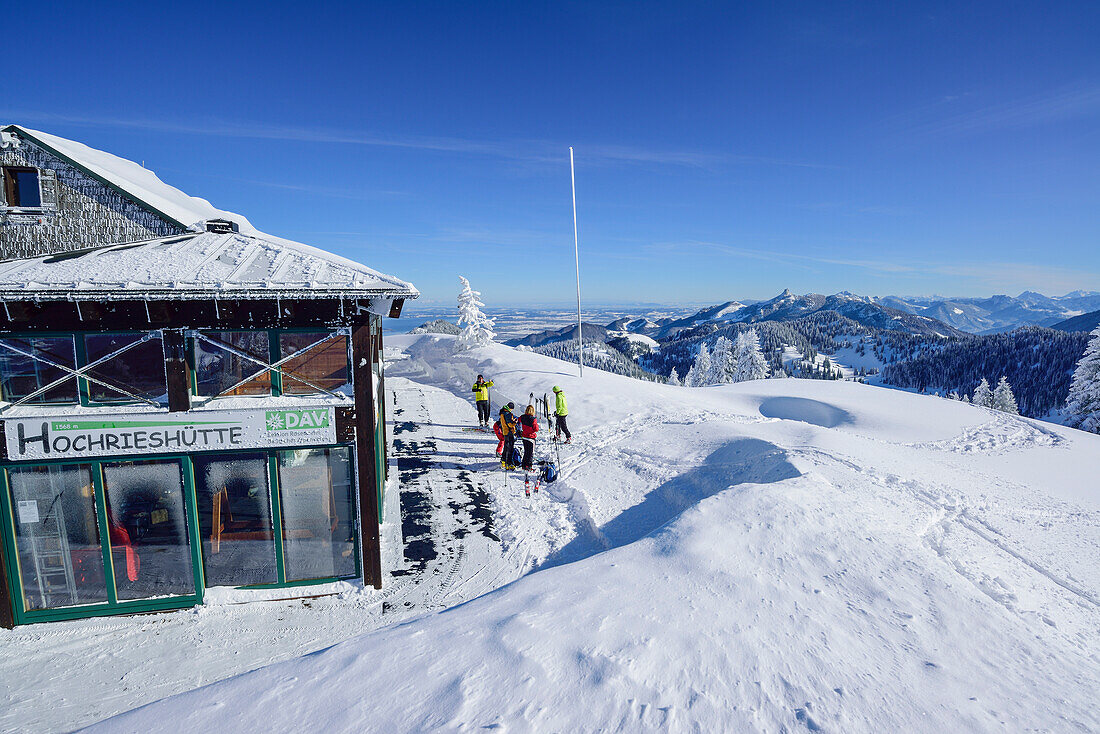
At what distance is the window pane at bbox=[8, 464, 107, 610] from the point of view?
25.2ft

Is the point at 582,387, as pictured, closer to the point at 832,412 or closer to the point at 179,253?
the point at 832,412

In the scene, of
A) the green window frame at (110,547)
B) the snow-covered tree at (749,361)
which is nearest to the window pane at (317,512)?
the green window frame at (110,547)

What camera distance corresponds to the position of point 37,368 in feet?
25.1

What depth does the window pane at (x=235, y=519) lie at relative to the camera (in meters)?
8.09

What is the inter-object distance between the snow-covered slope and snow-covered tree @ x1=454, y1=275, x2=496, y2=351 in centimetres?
2511

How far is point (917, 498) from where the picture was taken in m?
9.45

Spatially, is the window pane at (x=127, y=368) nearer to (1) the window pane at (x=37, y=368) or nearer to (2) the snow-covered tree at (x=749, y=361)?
(1) the window pane at (x=37, y=368)

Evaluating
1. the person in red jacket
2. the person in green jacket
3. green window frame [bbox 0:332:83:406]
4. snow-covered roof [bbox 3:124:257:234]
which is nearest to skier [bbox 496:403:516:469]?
the person in red jacket

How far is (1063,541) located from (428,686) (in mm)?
10643

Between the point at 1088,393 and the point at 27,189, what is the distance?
54.7 meters

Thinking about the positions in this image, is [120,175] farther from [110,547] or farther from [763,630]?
[763,630]

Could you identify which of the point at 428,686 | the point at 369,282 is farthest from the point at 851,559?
the point at 369,282

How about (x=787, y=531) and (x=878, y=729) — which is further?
(x=787, y=531)

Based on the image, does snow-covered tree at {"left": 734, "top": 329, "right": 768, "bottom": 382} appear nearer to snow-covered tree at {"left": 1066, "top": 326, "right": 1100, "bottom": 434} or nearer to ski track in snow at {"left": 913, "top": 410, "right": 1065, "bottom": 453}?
snow-covered tree at {"left": 1066, "top": 326, "right": 1100, "bottom": 434}
